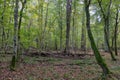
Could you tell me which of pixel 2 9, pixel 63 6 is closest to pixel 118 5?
pixel 63 6

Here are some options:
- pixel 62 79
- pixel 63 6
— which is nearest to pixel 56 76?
pixel 62 79

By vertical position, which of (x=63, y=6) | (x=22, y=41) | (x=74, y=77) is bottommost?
(x=74, y=77)

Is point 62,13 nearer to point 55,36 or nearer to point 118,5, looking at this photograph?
point 55,36

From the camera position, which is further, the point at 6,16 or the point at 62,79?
the point at 6,16

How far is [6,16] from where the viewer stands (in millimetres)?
16531

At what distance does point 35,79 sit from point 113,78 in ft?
14.3

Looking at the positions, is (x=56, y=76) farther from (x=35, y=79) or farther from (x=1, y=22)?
(x=1, y=22)

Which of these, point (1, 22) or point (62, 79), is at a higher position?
point (1, 22)

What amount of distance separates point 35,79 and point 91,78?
10.6 ft

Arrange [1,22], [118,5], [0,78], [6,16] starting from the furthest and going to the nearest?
1. [118,5]
2. [6,16]
3. [1,22]
4. [0,78]

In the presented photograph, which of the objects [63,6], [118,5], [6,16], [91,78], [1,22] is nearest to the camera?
[91,78]

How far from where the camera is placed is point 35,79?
9.48m

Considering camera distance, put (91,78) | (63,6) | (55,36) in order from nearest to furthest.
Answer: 1. (91,78)
2. (63,6)
3. (55,36)

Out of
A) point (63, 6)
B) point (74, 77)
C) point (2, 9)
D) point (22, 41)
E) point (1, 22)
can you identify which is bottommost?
point (74, 77)
